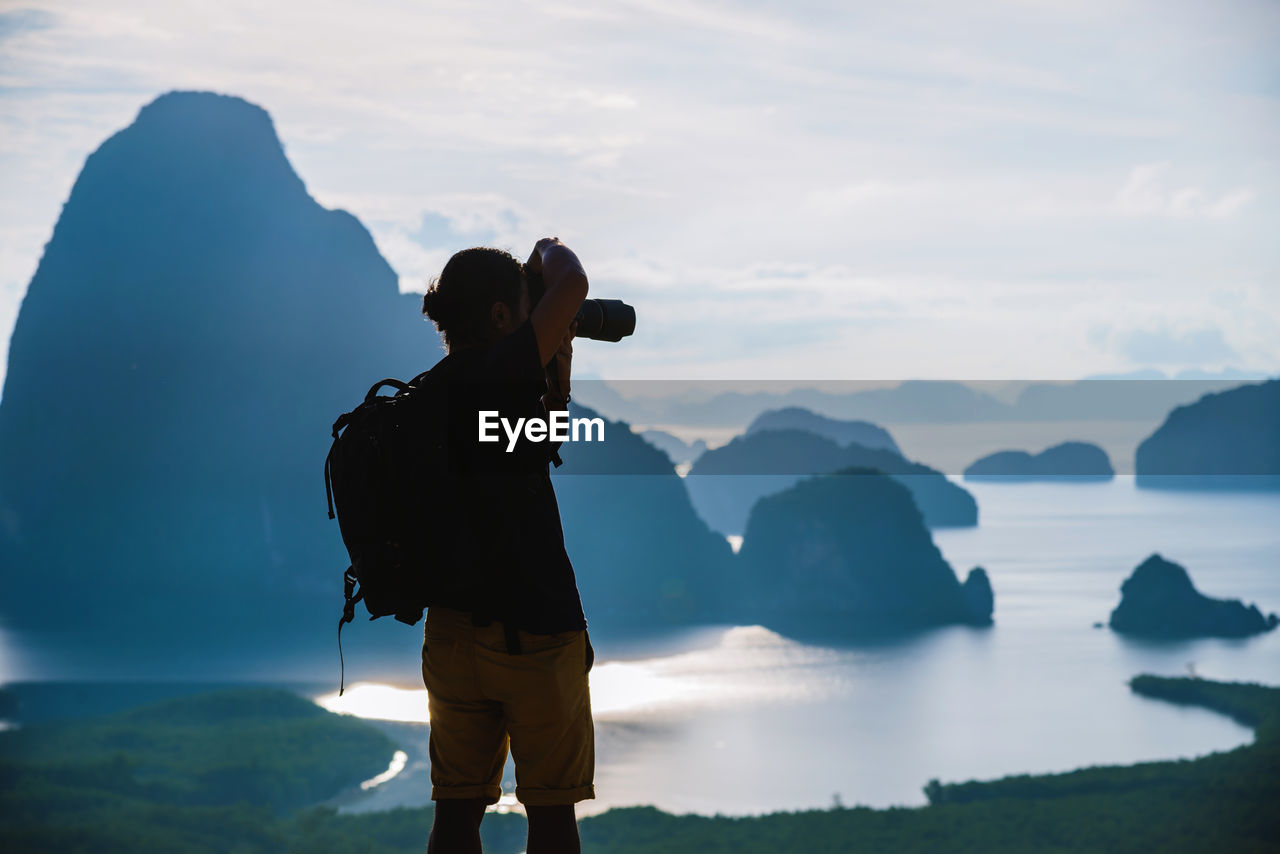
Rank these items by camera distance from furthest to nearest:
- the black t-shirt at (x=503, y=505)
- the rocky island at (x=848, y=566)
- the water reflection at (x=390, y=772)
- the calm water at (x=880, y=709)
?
the rocky island at (x=848, y=566) → the calm water at (x=880, y=709) → the water reflection at (x=390, y=772) → the black t-shirt at (x=503, y=505)

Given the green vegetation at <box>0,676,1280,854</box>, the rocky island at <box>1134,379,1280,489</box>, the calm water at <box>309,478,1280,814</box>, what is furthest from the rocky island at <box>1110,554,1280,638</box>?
the rocky island at <box>1134,379,1280,489</box>

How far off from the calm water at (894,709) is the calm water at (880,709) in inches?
5.8

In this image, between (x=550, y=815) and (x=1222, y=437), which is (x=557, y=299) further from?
(x=1222, y=437)

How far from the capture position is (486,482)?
68.8 inches

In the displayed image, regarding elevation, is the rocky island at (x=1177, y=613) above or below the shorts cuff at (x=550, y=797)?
below

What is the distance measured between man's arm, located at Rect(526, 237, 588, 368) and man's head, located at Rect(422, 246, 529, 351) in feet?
0.23

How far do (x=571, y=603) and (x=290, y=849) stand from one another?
48.0 m

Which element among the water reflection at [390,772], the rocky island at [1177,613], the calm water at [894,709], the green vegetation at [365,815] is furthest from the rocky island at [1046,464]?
the water reflection at [390,772]

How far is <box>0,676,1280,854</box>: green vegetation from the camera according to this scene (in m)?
38.0

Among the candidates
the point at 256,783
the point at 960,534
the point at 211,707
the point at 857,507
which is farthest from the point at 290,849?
the point at 960,534

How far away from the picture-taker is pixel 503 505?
69.1 inches

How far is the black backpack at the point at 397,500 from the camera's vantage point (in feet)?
5.69

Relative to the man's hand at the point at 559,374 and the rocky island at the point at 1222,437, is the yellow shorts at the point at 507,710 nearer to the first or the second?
the man's hand at the point at 559,374

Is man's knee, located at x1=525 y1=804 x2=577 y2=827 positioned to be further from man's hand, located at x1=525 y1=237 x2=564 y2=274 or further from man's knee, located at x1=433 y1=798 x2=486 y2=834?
man's hand, located at x1=525 y1=237 x2=564 y2=274
